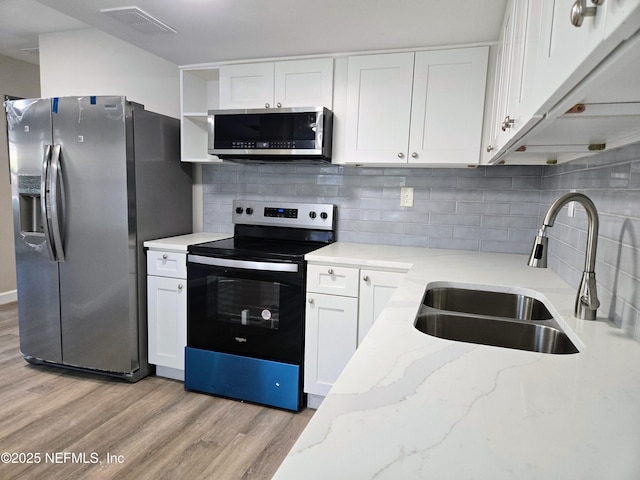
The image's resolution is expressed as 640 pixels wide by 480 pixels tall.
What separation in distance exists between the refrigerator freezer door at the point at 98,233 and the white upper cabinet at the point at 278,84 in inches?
26.7

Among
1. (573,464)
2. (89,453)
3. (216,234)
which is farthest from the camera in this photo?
(216,234)

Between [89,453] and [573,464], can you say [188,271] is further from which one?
[573,464]

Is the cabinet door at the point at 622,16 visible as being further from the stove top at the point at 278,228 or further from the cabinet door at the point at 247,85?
the cabinet door at the point at 247,85

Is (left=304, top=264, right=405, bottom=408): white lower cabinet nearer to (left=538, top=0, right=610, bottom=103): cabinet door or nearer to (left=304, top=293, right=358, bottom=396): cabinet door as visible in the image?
(left=304, top=293, right=358, bottom=396): cabinet door

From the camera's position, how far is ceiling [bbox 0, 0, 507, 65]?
1835 millimetres

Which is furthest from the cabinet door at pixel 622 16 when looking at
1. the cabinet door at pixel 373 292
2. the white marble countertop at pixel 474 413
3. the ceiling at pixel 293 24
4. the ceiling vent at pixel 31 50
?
the ceiling vent at pixel 31 50

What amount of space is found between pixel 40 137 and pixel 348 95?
6.64 feet

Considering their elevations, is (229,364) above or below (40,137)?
below

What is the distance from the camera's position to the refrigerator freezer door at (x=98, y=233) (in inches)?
97.0

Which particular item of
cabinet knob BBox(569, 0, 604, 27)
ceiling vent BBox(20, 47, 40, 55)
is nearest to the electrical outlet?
cabinet knob BBox(569, 0, 604, 27)

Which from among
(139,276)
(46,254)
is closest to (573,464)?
(139,276)

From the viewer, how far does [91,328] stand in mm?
2625

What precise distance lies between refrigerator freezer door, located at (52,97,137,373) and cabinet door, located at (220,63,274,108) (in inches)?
25.3

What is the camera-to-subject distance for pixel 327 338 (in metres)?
2.29
